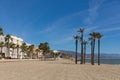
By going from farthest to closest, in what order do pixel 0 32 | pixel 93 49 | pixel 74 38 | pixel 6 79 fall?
pixel 0 32
pixel 74 38
pixel 93 49
pixel 6 79

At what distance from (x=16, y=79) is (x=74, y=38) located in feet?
221

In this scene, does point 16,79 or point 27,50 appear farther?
point 27,50

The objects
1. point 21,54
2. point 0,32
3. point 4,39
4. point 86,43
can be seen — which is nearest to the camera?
point 0,32

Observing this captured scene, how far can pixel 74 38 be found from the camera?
8644 cm

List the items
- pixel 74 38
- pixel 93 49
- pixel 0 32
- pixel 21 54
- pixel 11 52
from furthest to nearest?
pixel 21 54 → pixel 11 52 → pixel 0 32 → pixel 74 38 → pixel 93 49

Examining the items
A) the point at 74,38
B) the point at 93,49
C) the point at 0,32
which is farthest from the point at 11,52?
the point at 93,49

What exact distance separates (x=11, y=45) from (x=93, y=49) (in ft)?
220

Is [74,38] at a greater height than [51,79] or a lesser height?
greater

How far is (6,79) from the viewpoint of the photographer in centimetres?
1933

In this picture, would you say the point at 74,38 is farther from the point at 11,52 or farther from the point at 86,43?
the point at 11,52

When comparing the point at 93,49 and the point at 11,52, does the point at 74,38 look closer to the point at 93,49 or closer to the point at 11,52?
the point at 93,49

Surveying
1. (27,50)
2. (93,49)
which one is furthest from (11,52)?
(93,49)

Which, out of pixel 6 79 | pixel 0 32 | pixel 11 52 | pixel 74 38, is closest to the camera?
pixel 6 79

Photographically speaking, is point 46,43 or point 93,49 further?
point 46,43
